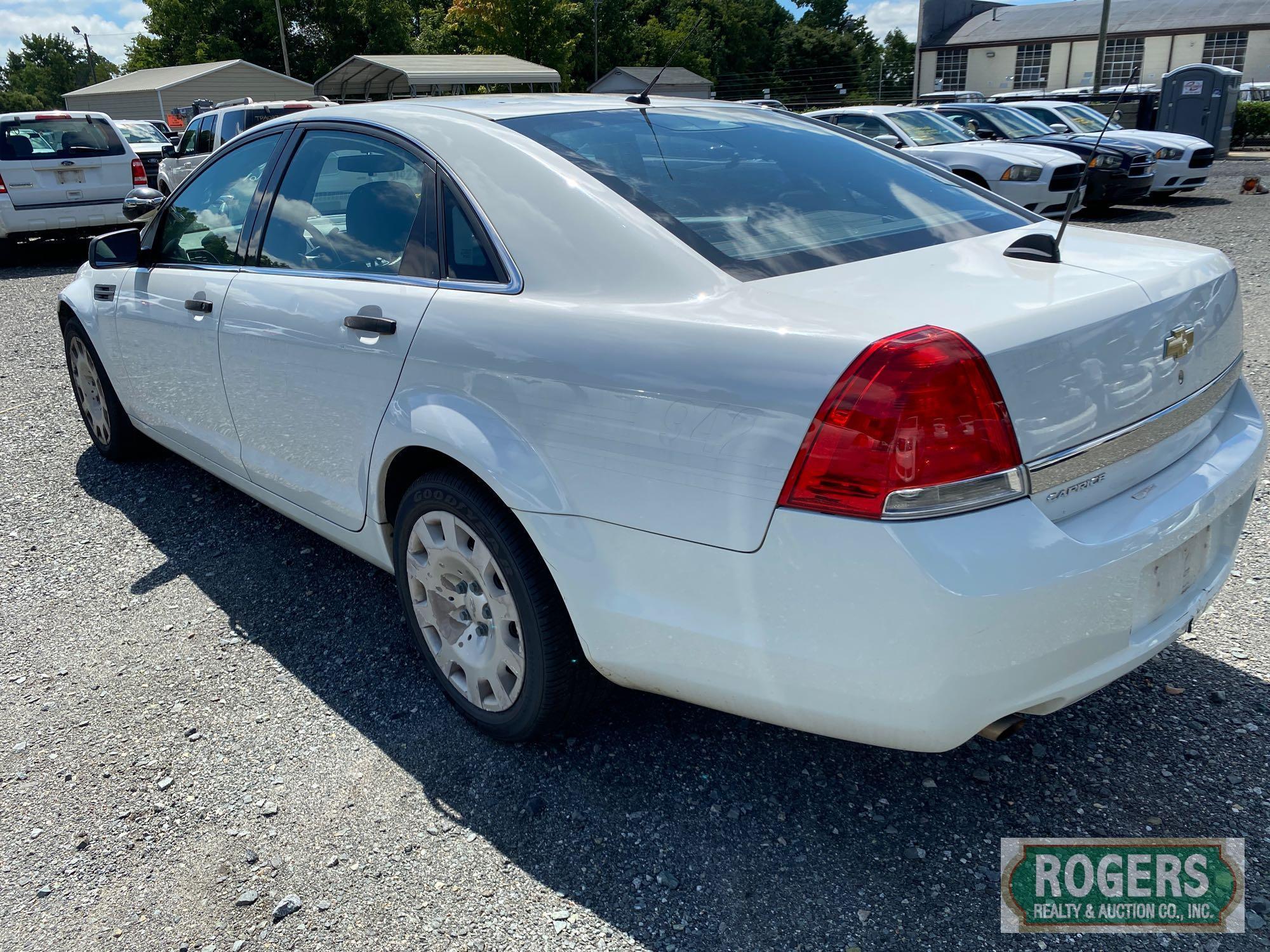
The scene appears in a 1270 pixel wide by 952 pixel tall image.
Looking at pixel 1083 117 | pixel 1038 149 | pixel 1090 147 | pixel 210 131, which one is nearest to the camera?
pixel 1038 149

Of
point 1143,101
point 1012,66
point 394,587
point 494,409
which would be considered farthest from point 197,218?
point 1012,66

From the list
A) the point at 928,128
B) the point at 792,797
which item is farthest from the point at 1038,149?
the point at 792,797

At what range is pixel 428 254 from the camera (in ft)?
8.61

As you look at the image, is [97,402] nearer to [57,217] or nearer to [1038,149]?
[57,217]

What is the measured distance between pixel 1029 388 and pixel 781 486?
490 mm

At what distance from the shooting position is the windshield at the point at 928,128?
1304cm

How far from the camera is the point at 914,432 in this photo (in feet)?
5.76

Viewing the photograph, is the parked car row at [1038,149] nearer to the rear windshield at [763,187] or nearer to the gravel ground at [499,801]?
the rear windshield at [763,187]

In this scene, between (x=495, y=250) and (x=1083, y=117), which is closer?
(x=495, y=250)

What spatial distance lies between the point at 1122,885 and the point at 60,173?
13.6m

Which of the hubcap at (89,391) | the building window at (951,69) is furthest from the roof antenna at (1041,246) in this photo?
the building window at (951,69)

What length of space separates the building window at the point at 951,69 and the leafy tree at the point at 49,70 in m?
76.3

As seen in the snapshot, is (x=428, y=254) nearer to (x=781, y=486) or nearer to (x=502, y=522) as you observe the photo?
(x=502, y=522)

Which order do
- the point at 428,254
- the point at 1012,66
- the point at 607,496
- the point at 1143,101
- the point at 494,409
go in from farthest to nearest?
the point at 1012,66 < the point at 1143,101 < the point at 428,254 < the point at 494,409 < the point at 607,496
